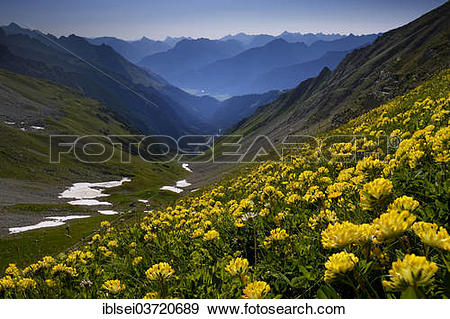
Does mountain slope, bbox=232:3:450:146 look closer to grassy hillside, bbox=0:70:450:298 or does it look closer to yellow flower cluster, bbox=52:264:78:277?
grassy hillside, bbox=0:70:450:298

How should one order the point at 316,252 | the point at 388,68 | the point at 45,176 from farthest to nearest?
the point at 45,176, the point at 388,68, the point at 316,252

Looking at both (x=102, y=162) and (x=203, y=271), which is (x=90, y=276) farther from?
(x=102, y=162)

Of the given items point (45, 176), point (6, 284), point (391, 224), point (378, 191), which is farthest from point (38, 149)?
point (391, 224)

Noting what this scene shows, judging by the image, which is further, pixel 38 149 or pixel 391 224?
pixel 38 149

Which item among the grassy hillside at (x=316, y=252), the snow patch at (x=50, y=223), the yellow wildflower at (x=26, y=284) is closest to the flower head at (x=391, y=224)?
the grassy hillside at (x=316, y=252)

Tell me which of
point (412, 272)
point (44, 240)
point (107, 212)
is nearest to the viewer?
point (412, 272)

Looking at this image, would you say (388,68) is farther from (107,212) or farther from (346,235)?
(346,235)

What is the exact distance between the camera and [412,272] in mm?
1673

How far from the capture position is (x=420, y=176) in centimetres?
349

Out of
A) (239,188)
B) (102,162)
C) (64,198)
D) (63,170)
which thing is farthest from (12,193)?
(239,188)

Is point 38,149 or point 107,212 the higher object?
point 38,149

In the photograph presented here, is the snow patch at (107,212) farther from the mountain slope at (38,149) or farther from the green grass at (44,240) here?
the mountain slope at (38,149)

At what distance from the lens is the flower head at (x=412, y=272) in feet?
5.33

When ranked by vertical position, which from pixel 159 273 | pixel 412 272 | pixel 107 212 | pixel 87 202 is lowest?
pixel 87 202
